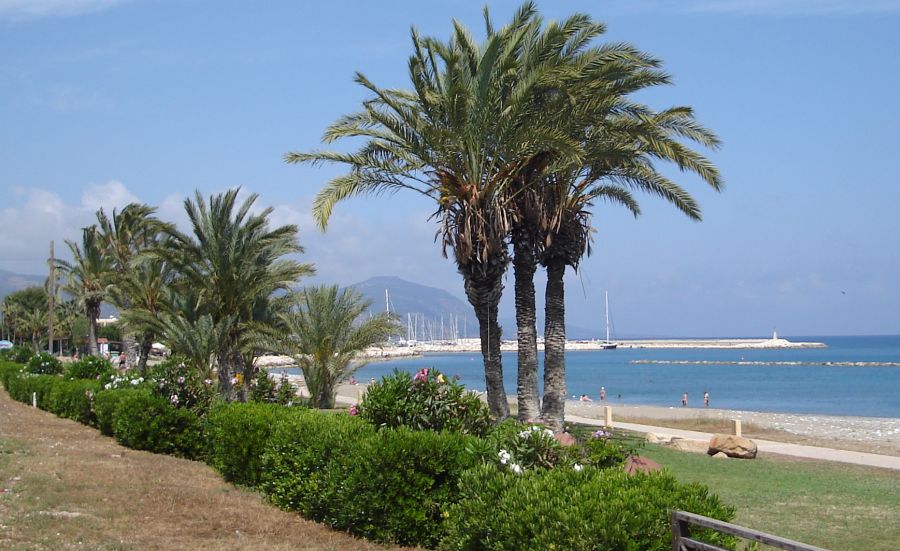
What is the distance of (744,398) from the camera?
6331 cm

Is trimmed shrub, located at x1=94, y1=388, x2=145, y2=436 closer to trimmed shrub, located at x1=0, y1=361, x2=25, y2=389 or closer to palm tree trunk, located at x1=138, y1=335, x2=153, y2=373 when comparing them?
trimmed shrub, located at x1=0, y1=361, x2=25, y2=389

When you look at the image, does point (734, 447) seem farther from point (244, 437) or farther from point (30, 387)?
point (30, 387)

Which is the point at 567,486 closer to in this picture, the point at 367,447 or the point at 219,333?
the point at 367,447

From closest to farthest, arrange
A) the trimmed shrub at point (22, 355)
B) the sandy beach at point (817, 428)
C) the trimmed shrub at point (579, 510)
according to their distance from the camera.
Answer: the trimmed shrub at point (579, 510)
the sandy beach at point (817, 428)
the trimmed shrub at point (22, 355)

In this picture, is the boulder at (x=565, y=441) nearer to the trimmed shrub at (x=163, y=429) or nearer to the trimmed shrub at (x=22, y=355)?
the trimmed shrub at (x=163, y=429)

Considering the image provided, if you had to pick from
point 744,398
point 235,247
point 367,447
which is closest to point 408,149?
point 235,247

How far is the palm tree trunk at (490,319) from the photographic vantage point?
1897cm

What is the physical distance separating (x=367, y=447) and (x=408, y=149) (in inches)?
402

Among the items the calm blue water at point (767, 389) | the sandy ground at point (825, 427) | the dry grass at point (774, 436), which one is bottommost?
the calm blue water at point (767, 389)

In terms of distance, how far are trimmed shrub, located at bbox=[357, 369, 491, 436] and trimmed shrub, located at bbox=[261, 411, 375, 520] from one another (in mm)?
309

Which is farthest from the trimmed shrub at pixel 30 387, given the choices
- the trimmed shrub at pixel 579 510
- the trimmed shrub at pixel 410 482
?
the trimmed shrub at pixel 579 510

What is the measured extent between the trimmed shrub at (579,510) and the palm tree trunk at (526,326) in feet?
40.3

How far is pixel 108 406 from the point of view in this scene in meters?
18.1

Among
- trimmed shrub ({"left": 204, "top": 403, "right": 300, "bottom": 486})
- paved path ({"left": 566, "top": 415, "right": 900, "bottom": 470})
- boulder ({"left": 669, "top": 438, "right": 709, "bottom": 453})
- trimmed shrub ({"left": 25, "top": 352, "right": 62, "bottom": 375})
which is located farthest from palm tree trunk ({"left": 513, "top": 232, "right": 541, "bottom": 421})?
trimmed shrub ({"left": 25, "top": 352, "right": 62, "bottom": 375})
